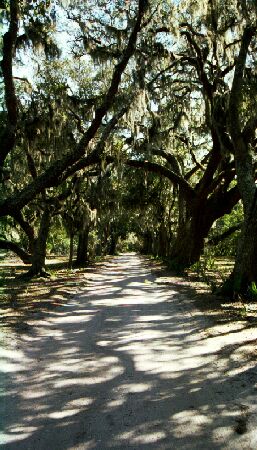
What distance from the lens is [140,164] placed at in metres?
17.4

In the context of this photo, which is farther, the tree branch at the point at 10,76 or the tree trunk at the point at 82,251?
the tree trunk at the point at 82,251

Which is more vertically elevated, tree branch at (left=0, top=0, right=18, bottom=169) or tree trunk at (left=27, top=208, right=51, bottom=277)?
tree branch at (left=0, top=0, right=18, bottom=169)

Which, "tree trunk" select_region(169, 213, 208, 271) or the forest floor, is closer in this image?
the forest floor

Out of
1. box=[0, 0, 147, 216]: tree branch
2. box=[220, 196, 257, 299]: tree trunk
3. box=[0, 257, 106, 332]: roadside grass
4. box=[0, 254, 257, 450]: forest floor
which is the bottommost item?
box=[0, 254, 257, 450]: forest floor

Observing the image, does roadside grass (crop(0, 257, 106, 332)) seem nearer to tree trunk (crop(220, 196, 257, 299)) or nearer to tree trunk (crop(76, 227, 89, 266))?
tree trunk (crop(220, 196, 257, 299))

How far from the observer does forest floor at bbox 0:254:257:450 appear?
3414 millimetres

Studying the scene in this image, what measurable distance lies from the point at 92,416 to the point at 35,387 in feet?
3.14

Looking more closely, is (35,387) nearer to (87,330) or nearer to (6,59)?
(87,330)

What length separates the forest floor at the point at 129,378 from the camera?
11.2 feet

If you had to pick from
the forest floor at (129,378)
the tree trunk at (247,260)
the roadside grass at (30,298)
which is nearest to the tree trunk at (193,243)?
the roadside grass at (30,298)

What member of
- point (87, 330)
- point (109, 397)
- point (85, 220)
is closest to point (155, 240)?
point (85, 220)

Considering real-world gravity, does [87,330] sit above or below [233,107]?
below

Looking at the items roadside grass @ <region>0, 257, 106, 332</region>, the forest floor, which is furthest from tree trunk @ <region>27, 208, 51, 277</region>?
the forest floor

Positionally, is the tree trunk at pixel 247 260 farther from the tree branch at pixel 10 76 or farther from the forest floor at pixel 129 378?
the tree branch at pixel 10 76
